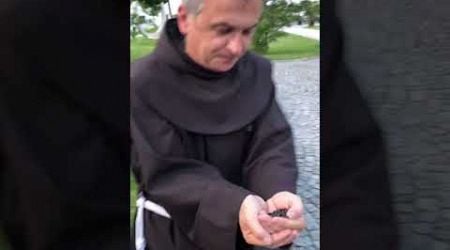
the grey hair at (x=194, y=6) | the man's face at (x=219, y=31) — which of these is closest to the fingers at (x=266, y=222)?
the man's face at (x=219, y=31)

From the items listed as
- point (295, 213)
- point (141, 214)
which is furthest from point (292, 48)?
point (141, 214)

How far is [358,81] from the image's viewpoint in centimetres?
149

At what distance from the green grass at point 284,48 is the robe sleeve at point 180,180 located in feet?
0.29

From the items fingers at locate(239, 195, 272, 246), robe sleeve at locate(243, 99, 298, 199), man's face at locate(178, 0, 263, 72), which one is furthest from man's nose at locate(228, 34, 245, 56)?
fingers at locate(239, 195, 272, 246)

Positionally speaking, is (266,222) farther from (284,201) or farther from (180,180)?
(180,180)

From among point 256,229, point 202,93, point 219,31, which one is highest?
point 219,31

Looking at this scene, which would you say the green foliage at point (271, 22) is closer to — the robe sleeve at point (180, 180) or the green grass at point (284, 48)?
the green grass at point (284, 48)

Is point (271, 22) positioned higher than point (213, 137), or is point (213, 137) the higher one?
point (271, 22)

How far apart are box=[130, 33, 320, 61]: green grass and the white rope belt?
0.86 ft

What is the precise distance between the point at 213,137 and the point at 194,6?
0.23m

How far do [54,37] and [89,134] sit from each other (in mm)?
183

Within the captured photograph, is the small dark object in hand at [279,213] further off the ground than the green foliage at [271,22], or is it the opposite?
the green foliage at [271,22]

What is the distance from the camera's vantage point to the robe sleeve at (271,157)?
149 cm

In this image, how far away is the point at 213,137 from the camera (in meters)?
1.50
